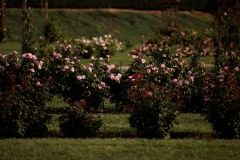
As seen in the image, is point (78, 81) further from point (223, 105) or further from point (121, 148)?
point (121, 148)

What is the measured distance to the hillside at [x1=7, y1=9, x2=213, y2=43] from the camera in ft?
127

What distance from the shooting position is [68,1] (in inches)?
1689

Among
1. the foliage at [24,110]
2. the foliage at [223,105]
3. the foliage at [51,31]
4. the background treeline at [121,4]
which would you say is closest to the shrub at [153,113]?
the foliage at [223,105]

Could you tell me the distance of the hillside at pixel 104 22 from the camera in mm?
38812

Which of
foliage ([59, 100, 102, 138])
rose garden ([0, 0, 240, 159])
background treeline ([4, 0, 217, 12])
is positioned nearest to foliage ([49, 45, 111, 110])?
rose garden ([0, 0, 240, 159])

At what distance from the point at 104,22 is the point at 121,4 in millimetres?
3781

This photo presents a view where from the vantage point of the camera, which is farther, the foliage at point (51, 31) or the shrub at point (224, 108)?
the foliage at point (51, 31)

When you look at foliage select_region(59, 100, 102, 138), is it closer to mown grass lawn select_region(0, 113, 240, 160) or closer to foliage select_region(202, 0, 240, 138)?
mown grass lawn select_region(0, 113, 240, 160)

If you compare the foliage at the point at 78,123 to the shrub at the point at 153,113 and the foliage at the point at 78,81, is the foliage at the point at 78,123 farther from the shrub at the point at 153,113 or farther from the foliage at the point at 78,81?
the foliage at the point at 78,81

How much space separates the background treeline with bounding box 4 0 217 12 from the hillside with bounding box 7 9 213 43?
0.63 meters

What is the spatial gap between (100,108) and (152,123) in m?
3.37

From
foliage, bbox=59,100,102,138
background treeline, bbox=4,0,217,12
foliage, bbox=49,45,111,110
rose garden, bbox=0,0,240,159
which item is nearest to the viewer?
rose garden, bbox=0,0,240,159

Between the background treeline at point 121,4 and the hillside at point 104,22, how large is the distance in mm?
631

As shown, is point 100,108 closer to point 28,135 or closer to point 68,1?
point 28,135
